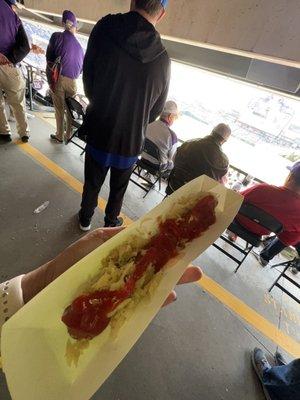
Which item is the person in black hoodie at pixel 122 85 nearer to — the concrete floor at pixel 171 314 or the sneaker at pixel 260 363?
the concrete floor at pixel 171 314

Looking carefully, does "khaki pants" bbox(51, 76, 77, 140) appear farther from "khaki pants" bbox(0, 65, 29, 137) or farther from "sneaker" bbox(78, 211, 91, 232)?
"sneaker" bbox(78, 211, 91, 232)

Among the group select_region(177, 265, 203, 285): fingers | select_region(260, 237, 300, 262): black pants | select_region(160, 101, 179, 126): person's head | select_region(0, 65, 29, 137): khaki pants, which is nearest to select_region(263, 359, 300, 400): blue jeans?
select_region(177, 265, 203, 285): fingers

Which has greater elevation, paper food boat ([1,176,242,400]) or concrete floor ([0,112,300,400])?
paper food boat ([1,176,242,400])

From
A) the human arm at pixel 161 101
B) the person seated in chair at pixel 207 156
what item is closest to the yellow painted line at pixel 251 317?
the person seated in chair at pixel 207 156

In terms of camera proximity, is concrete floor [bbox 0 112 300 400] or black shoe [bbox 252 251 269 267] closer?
concrete floor [bbox 0 112 300 400]

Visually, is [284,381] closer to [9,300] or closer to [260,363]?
[260,363]

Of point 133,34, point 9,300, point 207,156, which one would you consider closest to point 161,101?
point 133,34

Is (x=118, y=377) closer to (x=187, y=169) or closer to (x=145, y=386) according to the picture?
(x=145, y=386)

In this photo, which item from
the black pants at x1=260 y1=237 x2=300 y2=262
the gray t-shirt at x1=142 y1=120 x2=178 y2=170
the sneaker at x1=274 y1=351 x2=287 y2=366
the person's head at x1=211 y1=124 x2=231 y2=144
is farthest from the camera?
the gray t-shirt at x1=142 y1=120 x2=178 y2=170
